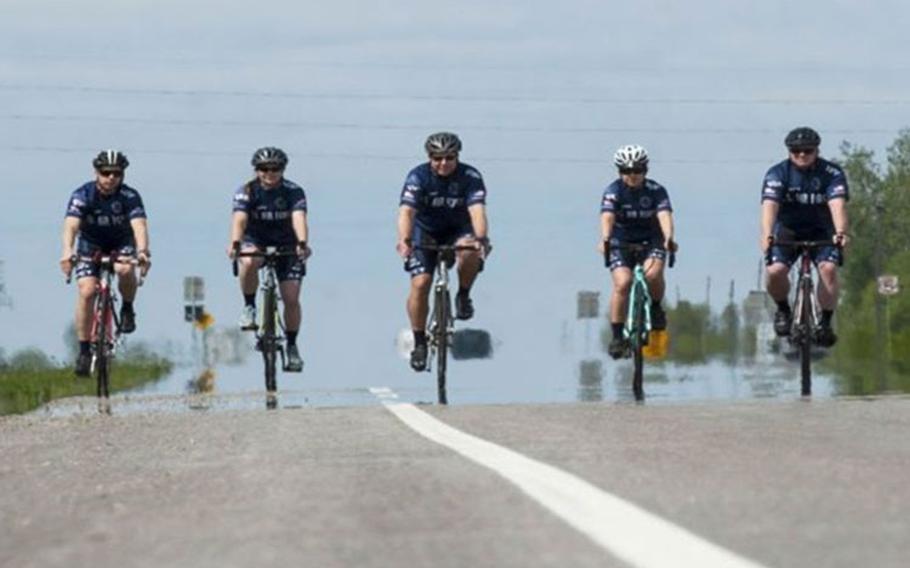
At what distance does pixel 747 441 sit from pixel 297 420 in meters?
4.90

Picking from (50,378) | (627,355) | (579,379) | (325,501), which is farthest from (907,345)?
(325,501)

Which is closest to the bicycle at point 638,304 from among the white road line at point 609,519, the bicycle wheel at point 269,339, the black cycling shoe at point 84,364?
the bicycle wheel at point 269,339

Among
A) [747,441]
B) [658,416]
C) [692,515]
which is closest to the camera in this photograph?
[692,515]

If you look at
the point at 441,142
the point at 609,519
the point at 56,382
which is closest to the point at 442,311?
the point at 441,142

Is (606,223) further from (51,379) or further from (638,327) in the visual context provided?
(51,379)

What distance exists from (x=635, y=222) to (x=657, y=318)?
1037 mm

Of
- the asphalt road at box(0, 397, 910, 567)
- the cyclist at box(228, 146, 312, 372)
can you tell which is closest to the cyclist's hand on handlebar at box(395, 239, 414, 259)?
the cyclist at box(228, 146, 312, 372)

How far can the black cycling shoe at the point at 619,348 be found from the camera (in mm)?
24703

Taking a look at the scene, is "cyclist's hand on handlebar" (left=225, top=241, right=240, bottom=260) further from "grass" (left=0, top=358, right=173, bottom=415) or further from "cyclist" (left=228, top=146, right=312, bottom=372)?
"grass" (left=0, top=358, right=173, bottom=415)

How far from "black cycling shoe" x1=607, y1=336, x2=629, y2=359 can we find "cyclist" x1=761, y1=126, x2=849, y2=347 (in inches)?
60.8

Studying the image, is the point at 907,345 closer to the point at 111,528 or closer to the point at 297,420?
the point at 297,420

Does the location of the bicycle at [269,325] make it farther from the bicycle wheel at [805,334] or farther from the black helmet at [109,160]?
the bicycle wheel at [805,334]

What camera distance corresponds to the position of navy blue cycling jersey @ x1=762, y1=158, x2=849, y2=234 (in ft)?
76.5

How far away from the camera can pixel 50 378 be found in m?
68.6
